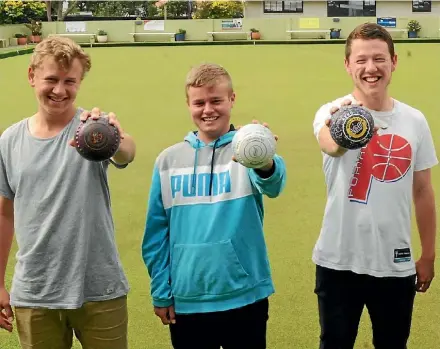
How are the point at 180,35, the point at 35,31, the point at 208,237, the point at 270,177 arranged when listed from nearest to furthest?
the point at 270,177, the point at 208,237, the point at 180,35, the point at 35,31

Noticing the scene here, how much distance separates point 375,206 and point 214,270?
707 mm

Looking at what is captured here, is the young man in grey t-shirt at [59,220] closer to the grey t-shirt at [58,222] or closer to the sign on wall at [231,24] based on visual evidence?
the grey t-shirt at [58,222]

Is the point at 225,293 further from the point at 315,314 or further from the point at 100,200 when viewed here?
the point at 315,314

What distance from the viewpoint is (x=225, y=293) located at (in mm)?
2549

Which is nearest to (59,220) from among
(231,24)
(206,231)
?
(206,231)

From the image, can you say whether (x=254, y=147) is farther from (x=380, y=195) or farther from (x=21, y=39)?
(x=21, y=39)

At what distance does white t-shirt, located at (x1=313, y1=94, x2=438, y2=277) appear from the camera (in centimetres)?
262

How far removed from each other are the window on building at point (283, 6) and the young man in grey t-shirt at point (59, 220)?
38.8 meters

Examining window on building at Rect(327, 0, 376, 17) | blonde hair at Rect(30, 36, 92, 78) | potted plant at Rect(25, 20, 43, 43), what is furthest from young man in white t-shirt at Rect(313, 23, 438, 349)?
window on building at Rect(327, 0, 376, 17)

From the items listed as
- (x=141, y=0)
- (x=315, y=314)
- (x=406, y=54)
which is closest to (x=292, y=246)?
(x=315, y=314)

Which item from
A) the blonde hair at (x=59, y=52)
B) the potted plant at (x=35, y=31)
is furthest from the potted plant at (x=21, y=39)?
the blonde hair at (x=59, y=52)

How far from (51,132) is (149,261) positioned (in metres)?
0.66

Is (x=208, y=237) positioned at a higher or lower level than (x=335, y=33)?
lower

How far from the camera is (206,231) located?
2.55 meters
